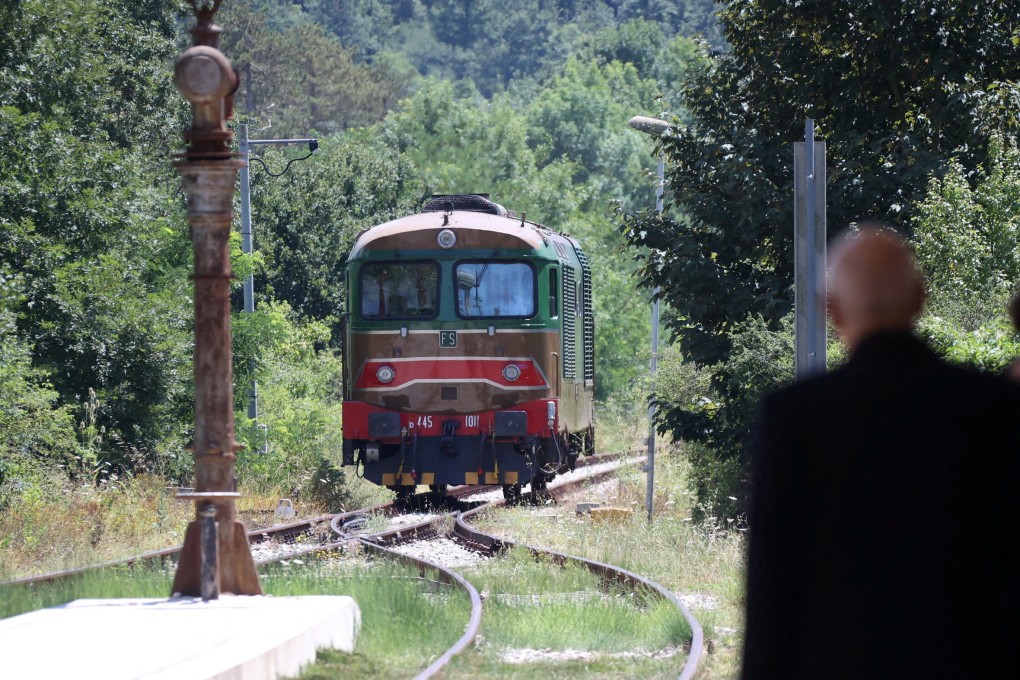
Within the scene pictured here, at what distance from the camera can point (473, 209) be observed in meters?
19.3

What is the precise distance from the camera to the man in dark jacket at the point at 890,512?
308 cm

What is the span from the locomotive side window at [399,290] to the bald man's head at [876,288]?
14.5 meters

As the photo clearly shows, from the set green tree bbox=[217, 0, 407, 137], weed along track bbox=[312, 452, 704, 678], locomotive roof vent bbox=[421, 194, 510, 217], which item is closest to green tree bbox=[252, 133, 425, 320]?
locomotive roof vent bbox=[421, 194, 510, 217]

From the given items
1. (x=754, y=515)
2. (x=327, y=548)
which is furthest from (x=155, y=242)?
(x=754, y=515)

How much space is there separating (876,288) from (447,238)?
14546 mm

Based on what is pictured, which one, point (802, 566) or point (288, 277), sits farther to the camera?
point (288, 277)

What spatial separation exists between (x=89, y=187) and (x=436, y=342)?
7120 mm

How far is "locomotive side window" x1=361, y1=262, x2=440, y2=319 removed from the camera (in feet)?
58.2

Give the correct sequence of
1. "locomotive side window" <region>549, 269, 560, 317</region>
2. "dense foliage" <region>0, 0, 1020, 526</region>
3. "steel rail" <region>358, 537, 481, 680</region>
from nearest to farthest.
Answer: "steel rail" <region>358, 537, 481, 680</region> < "dense foliage" <region>0, 0, 1020, 526</region> < "locomotive side window" <region>549, 269, 560, 317</region>

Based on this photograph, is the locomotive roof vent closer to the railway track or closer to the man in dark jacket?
the railway track

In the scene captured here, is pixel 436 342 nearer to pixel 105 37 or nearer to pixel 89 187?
pixel 89 187

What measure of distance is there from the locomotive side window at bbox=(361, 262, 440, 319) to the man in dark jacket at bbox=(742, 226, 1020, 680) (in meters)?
14.6

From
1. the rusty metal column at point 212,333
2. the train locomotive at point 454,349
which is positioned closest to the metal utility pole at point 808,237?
the rusty metal column at point 212,333

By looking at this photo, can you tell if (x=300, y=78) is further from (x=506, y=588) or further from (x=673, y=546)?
(x=506, y=588)
